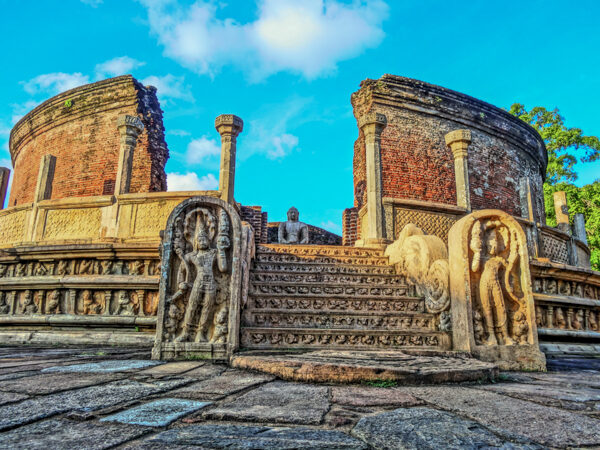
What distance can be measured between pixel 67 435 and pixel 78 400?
1.84ft

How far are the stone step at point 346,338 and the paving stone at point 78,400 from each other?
1.77 meters

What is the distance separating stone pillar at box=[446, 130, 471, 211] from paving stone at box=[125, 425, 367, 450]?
25.1 ft

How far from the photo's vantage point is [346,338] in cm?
414

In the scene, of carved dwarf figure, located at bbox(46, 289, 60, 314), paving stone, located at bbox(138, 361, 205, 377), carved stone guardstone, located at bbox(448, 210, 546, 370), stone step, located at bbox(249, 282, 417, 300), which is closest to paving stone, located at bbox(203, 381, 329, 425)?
paving stone, located at bbox(138, 361, 205, 377)

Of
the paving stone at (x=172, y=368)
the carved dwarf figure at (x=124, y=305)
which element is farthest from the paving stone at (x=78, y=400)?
the carved dwarf figure at (x=124, y=305)

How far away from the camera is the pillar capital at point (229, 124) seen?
313 inches

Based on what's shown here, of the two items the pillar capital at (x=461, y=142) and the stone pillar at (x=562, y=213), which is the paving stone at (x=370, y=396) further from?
the stone pillar at (x=562, y=213)

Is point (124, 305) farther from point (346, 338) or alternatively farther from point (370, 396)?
point (370, 396)

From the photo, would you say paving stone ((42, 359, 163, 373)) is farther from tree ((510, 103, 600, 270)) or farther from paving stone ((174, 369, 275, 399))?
tree ((510, 103, 600, 270))

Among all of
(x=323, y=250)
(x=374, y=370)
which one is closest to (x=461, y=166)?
(x=323, y=250)

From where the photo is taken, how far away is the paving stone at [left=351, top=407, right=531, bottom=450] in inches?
50.6

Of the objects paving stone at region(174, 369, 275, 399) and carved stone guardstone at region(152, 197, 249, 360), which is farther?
carved stone guardstone at region(152, 197, 249, 360)

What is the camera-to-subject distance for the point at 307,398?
1.98 metres

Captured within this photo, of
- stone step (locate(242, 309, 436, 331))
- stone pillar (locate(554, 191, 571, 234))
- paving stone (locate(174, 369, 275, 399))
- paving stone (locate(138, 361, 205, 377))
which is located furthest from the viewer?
stone pillar (locate(554, 191, 571, 234))
